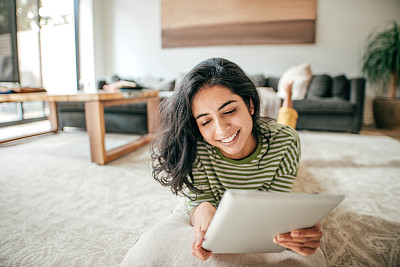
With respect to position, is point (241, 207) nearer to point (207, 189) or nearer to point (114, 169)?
point (207, 189)

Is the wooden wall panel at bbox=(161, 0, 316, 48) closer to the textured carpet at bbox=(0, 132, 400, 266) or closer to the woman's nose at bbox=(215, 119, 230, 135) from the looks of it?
the textured carpet at bbox=(0, 132, 400, 266)

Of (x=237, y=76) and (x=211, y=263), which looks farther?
(x=237, y=76)

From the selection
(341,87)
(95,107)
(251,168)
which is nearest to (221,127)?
(251,168)

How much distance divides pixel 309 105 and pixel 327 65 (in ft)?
3.62

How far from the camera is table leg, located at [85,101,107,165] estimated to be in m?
1.81

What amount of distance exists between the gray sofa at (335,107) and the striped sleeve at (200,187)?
2317 millimetres

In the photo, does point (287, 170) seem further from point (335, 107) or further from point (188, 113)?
point (335, 107)


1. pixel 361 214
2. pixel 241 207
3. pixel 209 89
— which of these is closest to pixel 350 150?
pixel 361 214

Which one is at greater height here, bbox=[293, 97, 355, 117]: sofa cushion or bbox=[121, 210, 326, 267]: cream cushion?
bbox=[293, 97, 355, 117]: sofa cushion

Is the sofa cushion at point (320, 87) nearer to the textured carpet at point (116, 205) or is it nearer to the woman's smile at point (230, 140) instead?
the textured carpet at point (116, 205)

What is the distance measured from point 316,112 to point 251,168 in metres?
2.56

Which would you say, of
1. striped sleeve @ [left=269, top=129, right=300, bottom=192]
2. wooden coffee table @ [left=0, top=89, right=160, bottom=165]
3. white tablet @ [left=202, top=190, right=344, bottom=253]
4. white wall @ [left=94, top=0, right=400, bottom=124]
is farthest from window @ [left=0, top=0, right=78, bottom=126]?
white tablet @ [left=202, top=190, right=344, bottom=253]

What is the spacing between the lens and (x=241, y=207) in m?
0.41

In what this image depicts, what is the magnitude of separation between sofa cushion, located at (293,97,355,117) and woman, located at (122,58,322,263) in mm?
2393
